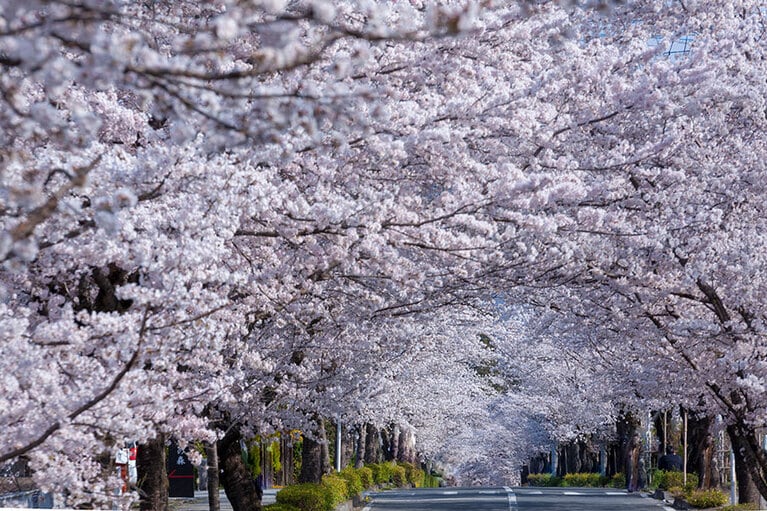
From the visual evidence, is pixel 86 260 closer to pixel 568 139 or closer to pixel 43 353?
pixel 43 353

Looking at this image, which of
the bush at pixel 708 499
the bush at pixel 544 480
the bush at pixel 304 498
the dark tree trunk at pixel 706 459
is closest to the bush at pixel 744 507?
the bush at pixel 708 499

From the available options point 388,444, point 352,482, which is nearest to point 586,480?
point 388,444

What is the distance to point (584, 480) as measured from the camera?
57.3 meters

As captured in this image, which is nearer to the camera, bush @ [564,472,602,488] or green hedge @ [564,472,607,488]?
green hedge @ [564,472,607,488]

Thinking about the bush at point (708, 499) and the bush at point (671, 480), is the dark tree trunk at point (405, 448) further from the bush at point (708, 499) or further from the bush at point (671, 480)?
the bush at point (708, 499)

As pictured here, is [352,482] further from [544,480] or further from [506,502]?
[544,480]

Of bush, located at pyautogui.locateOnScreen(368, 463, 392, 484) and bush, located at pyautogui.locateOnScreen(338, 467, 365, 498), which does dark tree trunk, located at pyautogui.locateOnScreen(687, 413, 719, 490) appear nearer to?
bush, located at pyautogui.locateOnScreen(338, 467, 365, 498)

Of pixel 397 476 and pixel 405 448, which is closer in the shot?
pixel 397 476

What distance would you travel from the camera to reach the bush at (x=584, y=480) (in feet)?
182

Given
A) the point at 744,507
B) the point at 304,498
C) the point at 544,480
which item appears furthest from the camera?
the point at 544,480

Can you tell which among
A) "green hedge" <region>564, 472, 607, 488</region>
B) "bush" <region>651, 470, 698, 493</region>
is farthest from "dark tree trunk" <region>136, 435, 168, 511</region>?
"green hedge" <region>564, 472, 607, 488</region>

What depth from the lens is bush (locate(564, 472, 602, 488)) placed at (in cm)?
5559

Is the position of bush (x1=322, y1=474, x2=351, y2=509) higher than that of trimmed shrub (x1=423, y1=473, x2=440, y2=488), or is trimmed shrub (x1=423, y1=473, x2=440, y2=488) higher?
bush (x1=322, y1=474, x2=351, y2=509)

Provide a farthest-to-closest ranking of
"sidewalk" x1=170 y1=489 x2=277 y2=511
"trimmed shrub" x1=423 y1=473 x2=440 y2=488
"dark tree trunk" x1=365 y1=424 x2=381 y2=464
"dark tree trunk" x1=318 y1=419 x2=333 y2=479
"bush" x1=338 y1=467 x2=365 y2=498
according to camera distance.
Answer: "trimmed shrub" x1=423 y1=473 x2=440 y2=488 < "dark tree trunk" x1=365 y1=424 x2=381 y2=464 < "bush" x1=338 y1=467 x2=365 y2=498 < "sidewalk" x1=170 y1=489 x2=277 y2=511 < "dark tree trunk" x1=318 y1=419 x2=333 y2=479
